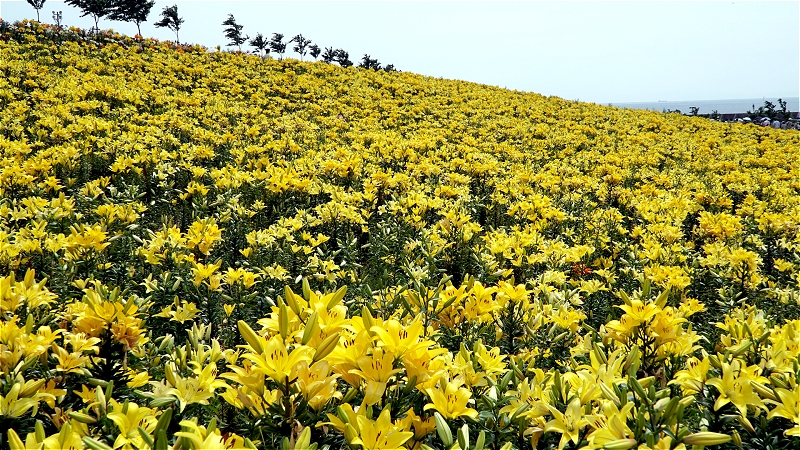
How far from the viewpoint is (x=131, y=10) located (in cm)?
2661

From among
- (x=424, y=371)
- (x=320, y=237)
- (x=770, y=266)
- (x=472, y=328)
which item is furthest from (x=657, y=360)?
(x=770, y=266)

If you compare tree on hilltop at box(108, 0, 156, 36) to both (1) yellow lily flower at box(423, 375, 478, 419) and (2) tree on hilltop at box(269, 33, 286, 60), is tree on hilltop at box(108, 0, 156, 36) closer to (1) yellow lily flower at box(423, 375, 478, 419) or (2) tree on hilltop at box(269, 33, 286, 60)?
(2) tree on hilltop at box(269, 33, 286, 60)

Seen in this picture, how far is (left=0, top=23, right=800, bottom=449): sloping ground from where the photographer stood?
1427mm

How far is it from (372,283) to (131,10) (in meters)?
31.0

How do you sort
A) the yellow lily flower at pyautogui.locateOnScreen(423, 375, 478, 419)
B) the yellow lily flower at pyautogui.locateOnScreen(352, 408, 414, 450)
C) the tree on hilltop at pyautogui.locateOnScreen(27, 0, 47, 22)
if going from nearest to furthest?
the yellow lily flower at pyautogui.locateOnScreen(352, 408, 414, 450)
the yellow lily flower at pyautogui.locateOnScreen(423, 375, 478, 419)
the tree on hilltop at pyautogui.locateOnScreen(27, 0, 47, 22)

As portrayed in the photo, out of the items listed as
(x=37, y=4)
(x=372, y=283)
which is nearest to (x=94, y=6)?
(x=37, y=4)

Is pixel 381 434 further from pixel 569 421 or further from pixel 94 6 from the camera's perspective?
pixel 94 6

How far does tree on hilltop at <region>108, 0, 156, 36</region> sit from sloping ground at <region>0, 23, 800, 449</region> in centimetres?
1739

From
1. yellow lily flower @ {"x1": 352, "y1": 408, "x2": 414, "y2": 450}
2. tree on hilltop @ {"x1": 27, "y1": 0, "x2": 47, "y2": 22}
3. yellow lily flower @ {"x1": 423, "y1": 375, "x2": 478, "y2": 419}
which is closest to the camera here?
yellow lily flower @ {"x1": 352, "y1": 408, "x2": 414, "y2": 450}

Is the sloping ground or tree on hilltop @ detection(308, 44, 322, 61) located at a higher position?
tree on hilltop @ detection(308, 44, 322, 61)

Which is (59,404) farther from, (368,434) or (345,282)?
(345,282)

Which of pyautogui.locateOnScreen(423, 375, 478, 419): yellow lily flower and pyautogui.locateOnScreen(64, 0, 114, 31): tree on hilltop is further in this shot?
pyautogui.locateOnScreen(64, 0, 114, 31): tree on hilltop

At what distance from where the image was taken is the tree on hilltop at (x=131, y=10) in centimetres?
2608

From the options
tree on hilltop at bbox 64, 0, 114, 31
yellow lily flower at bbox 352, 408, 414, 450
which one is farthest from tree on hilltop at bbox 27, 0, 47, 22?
yellow lily flower at bbox 352, 408, 414, 450
